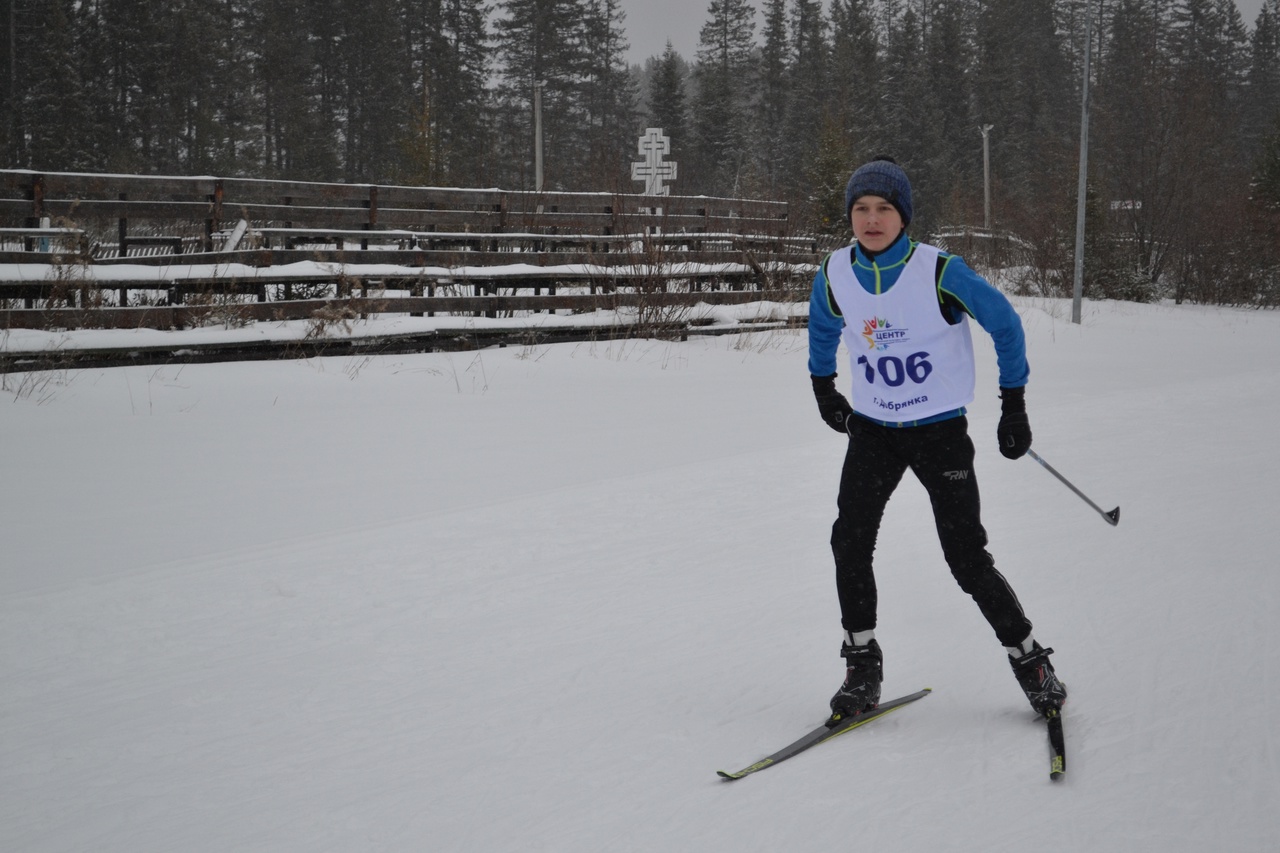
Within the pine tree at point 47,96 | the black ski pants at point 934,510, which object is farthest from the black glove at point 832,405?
the pine tree at point 47,96

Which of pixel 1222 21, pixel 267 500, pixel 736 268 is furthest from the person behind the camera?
pixel 1222 21

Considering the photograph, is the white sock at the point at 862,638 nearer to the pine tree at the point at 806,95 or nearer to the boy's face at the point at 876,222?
the boy's face at the point at 876,222

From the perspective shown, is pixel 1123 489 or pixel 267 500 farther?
pixel 1123 489

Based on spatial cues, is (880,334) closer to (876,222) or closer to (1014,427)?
(876,222)

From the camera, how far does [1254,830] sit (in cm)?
258

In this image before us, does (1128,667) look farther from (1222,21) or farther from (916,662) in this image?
(1222,21)

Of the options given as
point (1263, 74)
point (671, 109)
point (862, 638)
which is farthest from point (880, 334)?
point (1263, 74)

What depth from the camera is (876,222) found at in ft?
10.3

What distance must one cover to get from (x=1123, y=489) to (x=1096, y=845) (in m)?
4.27

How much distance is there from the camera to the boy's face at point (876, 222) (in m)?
3.13

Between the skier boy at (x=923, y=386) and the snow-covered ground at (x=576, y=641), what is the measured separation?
1.14 ft

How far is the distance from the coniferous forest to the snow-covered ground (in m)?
8.13

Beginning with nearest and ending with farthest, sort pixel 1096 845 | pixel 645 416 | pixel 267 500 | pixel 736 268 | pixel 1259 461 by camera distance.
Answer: pixel 1096 845
pixel 267 500
pixel 1259 461
pixel 645 416
pixel 736 268

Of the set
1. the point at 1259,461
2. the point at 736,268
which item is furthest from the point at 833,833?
the point at 736,268
